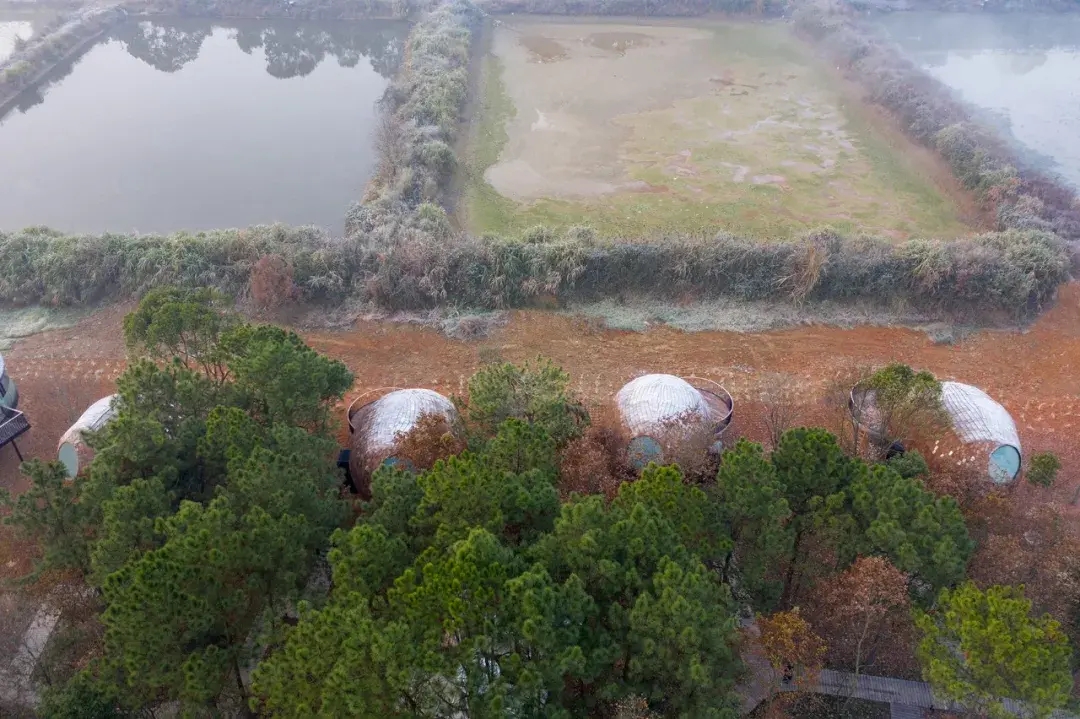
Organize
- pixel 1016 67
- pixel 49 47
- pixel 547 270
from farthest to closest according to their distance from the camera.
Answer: pixel 1016 67, pixel 49 47, pixel 547 270

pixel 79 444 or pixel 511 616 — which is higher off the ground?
pixel 511 616

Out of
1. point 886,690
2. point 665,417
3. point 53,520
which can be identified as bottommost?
point 886,690

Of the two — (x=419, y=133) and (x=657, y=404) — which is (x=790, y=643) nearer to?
(x=657, y=404)

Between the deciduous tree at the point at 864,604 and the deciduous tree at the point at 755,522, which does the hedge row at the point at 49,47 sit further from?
the deciduous tree at the point at 864,604

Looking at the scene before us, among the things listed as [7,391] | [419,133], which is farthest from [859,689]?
[419,133]

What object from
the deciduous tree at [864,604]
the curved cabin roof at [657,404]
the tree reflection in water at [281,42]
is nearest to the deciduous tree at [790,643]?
the deciduous tree at [864,604]

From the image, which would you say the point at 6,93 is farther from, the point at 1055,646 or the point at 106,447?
the point at 1055,646

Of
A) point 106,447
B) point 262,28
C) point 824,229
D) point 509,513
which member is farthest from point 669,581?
point 262,28

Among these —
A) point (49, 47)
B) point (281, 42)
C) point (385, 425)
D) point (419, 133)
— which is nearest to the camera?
point (385, 425)
